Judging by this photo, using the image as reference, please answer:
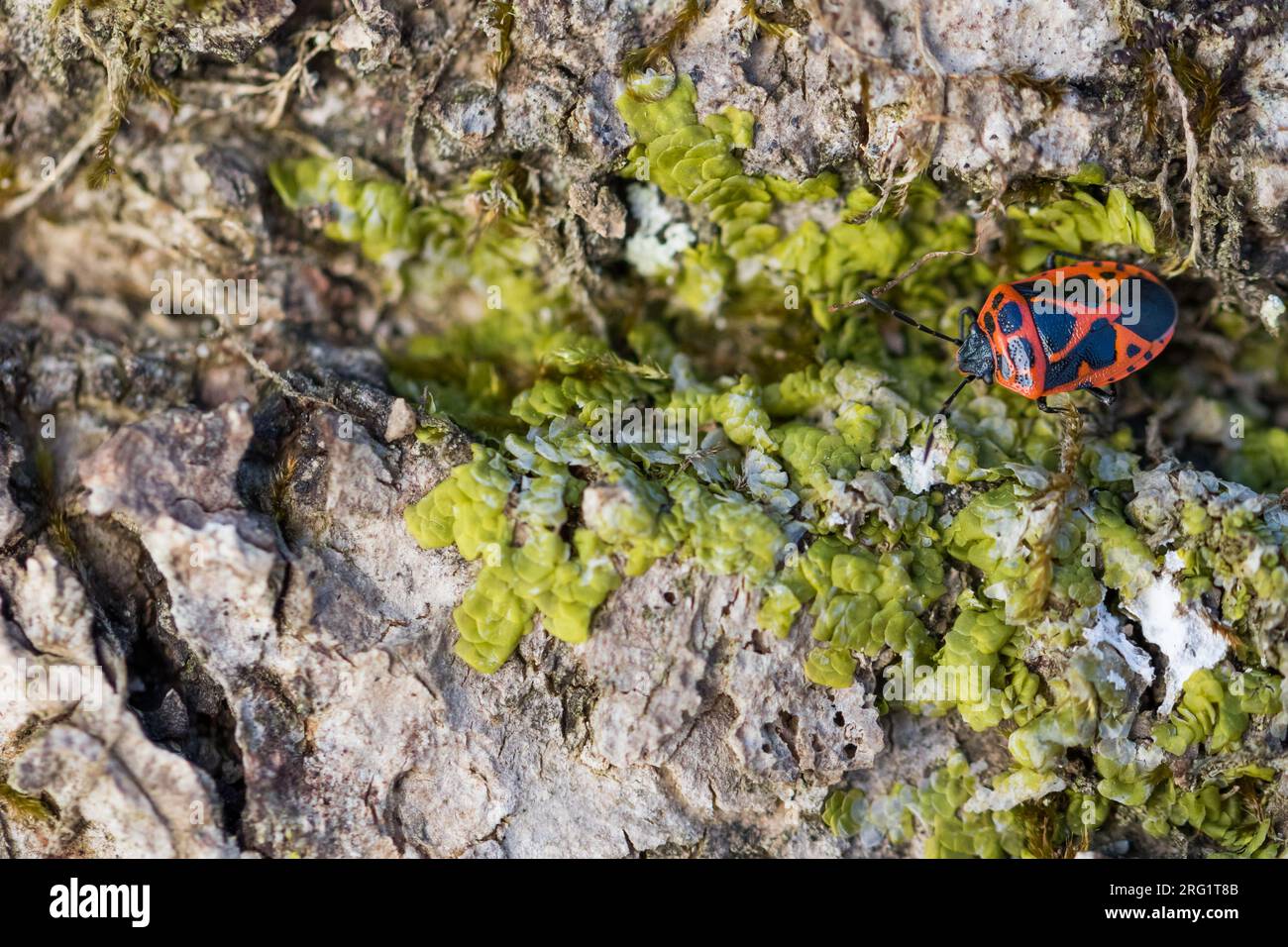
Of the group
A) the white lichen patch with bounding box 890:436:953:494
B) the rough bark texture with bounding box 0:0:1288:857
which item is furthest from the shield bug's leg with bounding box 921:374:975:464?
the rough bark texture with bounding box 0:0:1288:857

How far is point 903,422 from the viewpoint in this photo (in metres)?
4.05

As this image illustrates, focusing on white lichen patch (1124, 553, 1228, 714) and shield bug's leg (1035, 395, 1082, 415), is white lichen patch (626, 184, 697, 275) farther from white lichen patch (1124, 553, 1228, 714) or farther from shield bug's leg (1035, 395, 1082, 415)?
white lichen patch (1124, 553, 1228, 714)

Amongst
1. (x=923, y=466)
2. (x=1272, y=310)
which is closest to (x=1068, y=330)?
(x=923, y=466)

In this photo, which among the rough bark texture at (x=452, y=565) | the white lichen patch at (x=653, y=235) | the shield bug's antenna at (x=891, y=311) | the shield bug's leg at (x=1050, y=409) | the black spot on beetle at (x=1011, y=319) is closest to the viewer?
the rough bark texture at (x=452, y=565)

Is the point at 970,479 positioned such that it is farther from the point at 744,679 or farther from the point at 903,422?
the point at 744,679

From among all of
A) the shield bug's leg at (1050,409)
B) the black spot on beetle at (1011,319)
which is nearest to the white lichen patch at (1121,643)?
the shield bug's leg at (1050,409)

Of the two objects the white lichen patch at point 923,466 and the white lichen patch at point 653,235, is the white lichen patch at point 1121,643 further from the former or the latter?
the white lichen patch at point 653,235

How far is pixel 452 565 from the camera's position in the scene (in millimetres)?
3793

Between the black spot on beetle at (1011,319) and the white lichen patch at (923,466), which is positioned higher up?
the black spot on beetle at (1011,319)

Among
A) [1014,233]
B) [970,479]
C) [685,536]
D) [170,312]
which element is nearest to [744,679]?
[685,536]

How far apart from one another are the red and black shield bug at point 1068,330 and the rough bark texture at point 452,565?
Answer: 0.37 m

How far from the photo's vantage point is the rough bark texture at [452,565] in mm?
3688

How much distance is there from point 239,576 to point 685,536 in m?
1.75

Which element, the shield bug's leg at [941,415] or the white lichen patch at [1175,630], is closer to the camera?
the white lichen patch at [1175,630]
